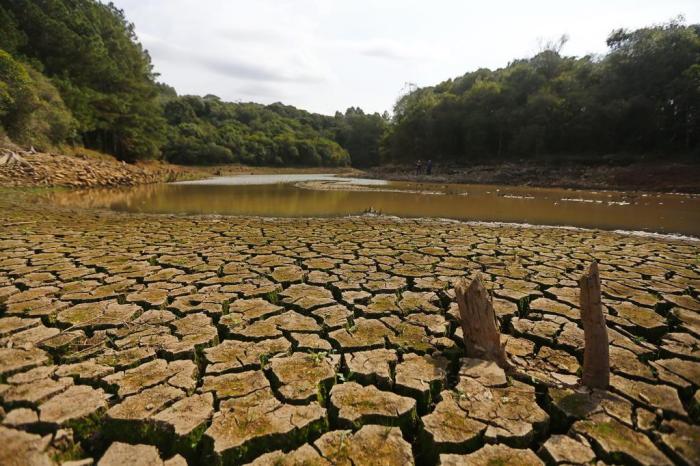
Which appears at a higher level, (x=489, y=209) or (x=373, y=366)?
(x=489, y=209)

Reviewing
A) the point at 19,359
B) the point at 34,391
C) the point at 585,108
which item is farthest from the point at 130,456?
the point at 585,108

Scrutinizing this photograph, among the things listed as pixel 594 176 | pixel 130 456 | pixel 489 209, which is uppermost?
pixel 594 176

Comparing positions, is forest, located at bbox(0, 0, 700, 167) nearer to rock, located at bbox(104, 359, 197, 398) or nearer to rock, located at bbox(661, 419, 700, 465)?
rock, located at bbox(104, 359, 197, 398)

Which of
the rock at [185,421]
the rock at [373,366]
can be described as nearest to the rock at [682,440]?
the rock at [373,366]

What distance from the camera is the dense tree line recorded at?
20.8 metres

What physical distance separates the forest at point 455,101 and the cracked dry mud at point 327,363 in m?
15.4

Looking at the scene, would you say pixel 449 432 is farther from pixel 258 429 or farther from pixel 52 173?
pixel 52 173

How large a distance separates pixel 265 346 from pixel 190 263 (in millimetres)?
2117

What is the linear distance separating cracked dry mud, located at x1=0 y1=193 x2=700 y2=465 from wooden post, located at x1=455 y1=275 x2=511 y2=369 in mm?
73

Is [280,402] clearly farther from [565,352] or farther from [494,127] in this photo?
[494,127]

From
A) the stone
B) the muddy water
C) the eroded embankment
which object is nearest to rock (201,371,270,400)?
the stone

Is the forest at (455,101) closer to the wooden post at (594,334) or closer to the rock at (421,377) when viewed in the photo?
the rock at (421,377)

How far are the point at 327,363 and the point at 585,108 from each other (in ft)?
93.6

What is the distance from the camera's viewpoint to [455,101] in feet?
110
